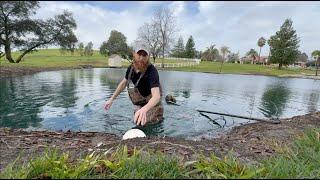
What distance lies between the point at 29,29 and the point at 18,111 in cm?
3432

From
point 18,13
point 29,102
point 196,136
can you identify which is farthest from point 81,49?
point 196,136

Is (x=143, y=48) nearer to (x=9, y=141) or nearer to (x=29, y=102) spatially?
(x=9, y=141)

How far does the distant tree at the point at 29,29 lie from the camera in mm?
40875

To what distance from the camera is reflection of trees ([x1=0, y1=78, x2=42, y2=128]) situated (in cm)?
962

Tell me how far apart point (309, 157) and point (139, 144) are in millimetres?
2477

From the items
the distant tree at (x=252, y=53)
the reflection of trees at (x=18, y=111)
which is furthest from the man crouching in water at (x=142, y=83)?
the distant tree at (x=252, y=53)

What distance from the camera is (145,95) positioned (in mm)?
7281

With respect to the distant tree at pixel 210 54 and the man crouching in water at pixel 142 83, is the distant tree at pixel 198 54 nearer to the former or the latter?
the distant tree at pixel 210 54

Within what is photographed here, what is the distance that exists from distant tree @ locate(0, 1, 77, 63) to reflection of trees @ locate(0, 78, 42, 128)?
28.8 m

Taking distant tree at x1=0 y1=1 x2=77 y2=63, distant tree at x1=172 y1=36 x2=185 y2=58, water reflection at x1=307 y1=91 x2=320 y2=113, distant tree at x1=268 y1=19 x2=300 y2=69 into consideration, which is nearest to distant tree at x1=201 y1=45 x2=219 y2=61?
distant tree at x1=172 y1=36 x2=185 y2=58

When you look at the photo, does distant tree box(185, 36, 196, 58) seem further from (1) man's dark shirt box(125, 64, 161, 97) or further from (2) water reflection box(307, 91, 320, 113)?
(1) man's dark shirt box(125, 64, 161, 97)

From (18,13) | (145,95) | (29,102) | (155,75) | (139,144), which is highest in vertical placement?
(18,13)

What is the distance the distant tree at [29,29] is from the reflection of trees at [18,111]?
2878 centimetres

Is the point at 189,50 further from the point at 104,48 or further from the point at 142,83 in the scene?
the point at 142,83
